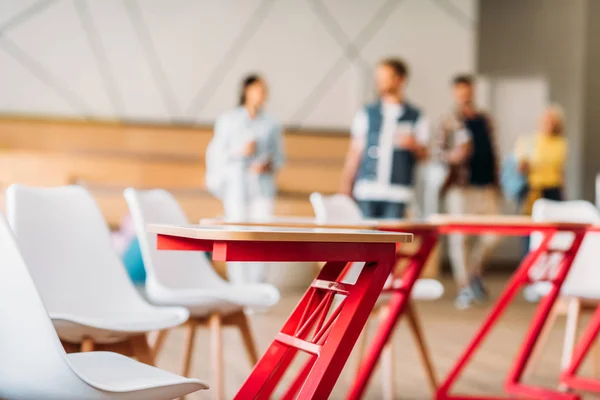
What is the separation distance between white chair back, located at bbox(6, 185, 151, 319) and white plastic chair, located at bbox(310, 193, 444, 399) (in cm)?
79

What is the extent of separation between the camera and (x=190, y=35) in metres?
7.64

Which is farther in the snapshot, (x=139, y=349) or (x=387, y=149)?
(x=387, y=149)

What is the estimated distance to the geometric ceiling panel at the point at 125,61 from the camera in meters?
7.50

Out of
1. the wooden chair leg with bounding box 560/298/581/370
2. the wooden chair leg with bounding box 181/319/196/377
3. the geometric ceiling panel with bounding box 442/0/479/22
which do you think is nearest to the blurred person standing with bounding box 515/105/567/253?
the geometric ceiling panel with bounding box 442/0/479/22

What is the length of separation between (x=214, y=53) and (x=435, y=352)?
13.1 feet

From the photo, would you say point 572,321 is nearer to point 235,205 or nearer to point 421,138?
point 421,138

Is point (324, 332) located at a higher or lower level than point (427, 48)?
lower

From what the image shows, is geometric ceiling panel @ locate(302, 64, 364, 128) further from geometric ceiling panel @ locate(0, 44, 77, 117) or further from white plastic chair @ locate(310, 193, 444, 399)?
white plastic chair @ locate(310, 193, 444, 399)

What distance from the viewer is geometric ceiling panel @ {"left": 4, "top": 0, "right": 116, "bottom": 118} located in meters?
7.40

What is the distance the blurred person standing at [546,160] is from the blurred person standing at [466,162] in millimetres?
526

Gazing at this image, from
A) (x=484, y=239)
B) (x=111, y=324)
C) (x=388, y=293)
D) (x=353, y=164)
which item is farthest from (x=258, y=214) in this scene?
(x=111, y=324)

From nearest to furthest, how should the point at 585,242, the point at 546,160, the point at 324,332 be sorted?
the point at 324,332
the point at 585,242
the point at 546,160

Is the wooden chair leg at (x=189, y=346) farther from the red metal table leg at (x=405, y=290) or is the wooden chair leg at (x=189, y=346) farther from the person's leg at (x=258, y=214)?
the person's leg at (x=258, y=214)

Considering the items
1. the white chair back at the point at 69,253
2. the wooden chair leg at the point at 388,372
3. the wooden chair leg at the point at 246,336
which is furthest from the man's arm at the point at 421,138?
the white chair back at the point at 69,253
